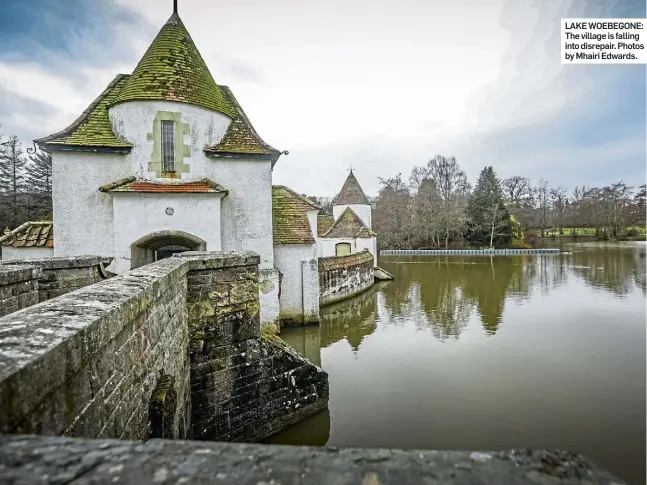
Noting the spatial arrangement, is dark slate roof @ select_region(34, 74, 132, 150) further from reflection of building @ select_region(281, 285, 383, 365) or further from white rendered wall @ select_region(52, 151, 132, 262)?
reflection of building @ select_region(281, 285, 383, 365)

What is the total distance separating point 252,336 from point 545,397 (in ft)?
19.0

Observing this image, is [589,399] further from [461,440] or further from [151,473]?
[151,473]

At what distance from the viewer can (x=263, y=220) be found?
1067cm

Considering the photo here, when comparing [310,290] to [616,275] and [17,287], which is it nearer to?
[17,287]

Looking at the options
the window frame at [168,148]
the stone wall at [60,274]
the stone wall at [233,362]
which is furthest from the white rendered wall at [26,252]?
the stone wall at [233,362]

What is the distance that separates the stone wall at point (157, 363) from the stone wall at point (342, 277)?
32.0 ft

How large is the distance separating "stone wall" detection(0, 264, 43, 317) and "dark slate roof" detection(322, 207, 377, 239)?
21125 mm

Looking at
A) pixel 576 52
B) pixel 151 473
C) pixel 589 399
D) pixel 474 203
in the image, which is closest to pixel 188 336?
pixel 151 473

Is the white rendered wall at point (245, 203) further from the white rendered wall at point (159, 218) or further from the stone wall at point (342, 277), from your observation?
the stone wall at point (342, 277)

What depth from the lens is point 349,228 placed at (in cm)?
2542

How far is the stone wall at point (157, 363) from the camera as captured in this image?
5.10 feet

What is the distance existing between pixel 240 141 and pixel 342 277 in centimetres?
890

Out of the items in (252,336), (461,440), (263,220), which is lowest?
(461,440)

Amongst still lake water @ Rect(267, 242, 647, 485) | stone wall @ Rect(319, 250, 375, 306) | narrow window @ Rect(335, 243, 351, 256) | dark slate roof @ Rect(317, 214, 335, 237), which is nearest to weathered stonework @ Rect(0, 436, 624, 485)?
still lake water @ Rect(267, 242, 647, 485)
